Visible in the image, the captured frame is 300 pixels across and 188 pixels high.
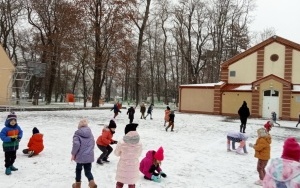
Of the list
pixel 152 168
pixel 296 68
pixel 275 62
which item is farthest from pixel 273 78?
pixel 152 168

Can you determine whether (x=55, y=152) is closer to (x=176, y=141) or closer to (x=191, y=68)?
(x=176, y=141)

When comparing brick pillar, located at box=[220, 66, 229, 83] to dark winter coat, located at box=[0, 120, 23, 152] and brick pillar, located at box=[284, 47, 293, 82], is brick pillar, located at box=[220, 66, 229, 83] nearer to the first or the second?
brick pillar, located at box=[284, 47, 293, 82]

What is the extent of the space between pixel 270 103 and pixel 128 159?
28.7 meters

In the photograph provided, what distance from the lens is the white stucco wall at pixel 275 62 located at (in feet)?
111

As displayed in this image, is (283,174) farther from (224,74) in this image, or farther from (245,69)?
(224,74)

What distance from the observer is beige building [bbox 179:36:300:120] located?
31938 mm

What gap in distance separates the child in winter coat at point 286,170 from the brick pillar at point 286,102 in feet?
94.5

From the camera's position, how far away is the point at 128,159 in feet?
21.0

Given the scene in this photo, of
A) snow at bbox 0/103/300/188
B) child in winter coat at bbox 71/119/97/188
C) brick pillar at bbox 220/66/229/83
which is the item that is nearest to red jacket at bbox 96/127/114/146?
snow at bbox 0/103/300/188

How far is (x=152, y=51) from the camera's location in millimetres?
60156

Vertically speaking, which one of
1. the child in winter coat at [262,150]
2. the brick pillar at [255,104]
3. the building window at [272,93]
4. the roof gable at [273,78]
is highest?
the roof gable at [273,78]

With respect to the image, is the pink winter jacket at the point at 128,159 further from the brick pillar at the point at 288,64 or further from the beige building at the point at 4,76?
the brick pillar at the point at 288,64

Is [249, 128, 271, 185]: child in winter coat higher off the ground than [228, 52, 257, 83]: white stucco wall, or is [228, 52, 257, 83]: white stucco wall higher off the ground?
[228, 52, 257, 83]: white stucco wall

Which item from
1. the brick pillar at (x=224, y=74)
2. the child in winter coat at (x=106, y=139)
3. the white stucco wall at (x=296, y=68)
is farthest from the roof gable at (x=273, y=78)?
the child in winter coat at (x=106, y=139)
